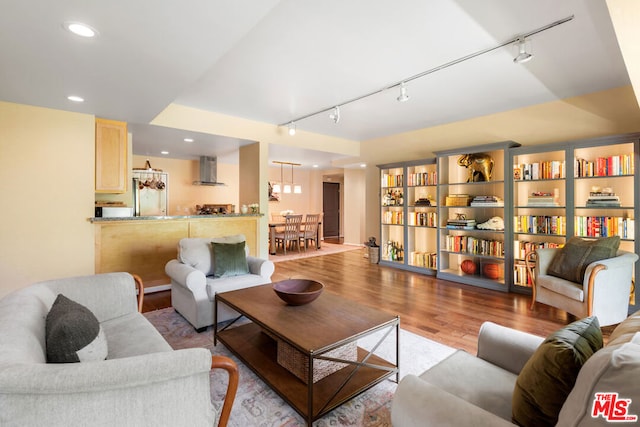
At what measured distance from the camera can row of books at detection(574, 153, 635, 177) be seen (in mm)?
3557

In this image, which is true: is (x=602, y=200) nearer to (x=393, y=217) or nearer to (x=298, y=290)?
(x=393, y=217)

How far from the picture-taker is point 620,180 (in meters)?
3.72

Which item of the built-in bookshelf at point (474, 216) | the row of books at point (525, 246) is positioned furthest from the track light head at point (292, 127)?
the row of books at point (525, 246)

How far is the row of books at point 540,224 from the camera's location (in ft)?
13.3

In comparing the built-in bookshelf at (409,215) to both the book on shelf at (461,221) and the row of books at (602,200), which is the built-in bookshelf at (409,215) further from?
the row of books at (602,200)

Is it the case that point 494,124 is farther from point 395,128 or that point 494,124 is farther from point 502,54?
point 502,54

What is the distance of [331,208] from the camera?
11.1m

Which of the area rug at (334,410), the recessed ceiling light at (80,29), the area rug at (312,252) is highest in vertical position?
the recessed ceiling light at (80,29)

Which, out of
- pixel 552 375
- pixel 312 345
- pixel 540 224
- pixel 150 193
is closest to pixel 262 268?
pixel 312 345

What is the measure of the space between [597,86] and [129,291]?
556 centimetres

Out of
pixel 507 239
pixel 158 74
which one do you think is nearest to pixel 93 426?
pixel 158 74

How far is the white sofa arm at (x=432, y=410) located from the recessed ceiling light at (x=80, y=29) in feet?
9.07

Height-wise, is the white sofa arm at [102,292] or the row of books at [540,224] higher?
the row of books at [540,224]

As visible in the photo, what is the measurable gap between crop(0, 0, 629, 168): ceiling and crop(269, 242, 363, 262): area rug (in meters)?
3.69
